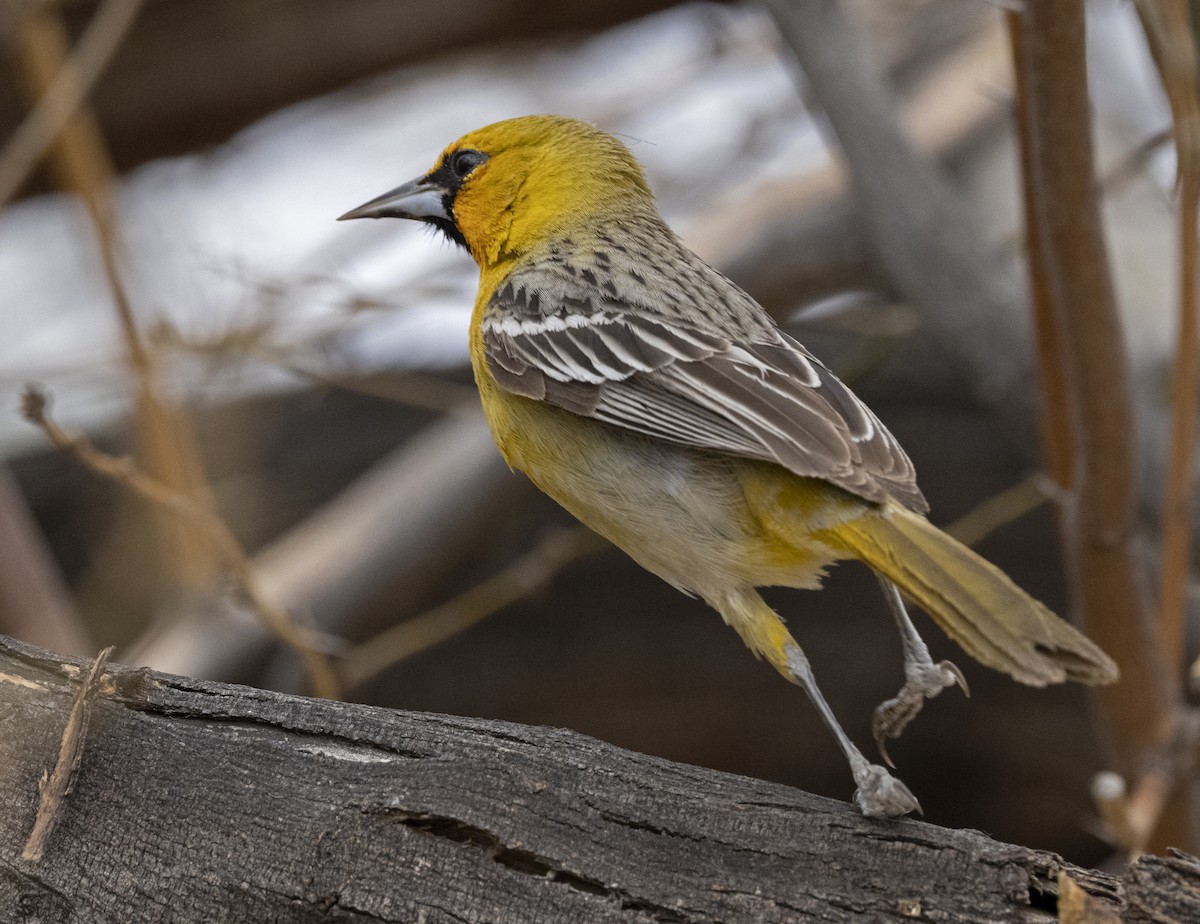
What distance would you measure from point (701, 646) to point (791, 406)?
13.7 feet

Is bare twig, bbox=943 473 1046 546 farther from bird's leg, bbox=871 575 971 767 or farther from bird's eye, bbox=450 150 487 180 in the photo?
bird's eye, bbox=450 150 487 180

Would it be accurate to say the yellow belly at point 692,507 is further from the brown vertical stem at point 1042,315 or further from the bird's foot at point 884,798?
the brown vertical stem at point 1042,315

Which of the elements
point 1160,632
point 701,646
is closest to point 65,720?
Answer: point 1160,632

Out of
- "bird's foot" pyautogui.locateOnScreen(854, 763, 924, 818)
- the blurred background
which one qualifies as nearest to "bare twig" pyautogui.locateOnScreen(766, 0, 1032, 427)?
the blurred background

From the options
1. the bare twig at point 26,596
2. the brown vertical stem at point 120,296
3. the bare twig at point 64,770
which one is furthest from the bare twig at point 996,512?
the bare twig at point 26,596

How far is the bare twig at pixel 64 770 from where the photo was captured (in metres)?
2.55

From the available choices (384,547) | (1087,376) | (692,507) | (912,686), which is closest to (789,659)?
(912,686)

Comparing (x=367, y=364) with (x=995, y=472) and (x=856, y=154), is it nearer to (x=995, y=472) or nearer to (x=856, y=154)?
(x=856, y=154)

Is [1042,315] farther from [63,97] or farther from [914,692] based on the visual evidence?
[63,97]

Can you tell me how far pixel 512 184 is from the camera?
4.30 m

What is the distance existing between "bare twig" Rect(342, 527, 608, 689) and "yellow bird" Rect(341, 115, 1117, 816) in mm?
1410

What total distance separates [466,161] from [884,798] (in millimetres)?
2637

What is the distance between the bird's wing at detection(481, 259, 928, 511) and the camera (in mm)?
2951

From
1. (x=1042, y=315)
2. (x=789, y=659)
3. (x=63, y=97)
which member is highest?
(x=63, y=97)
